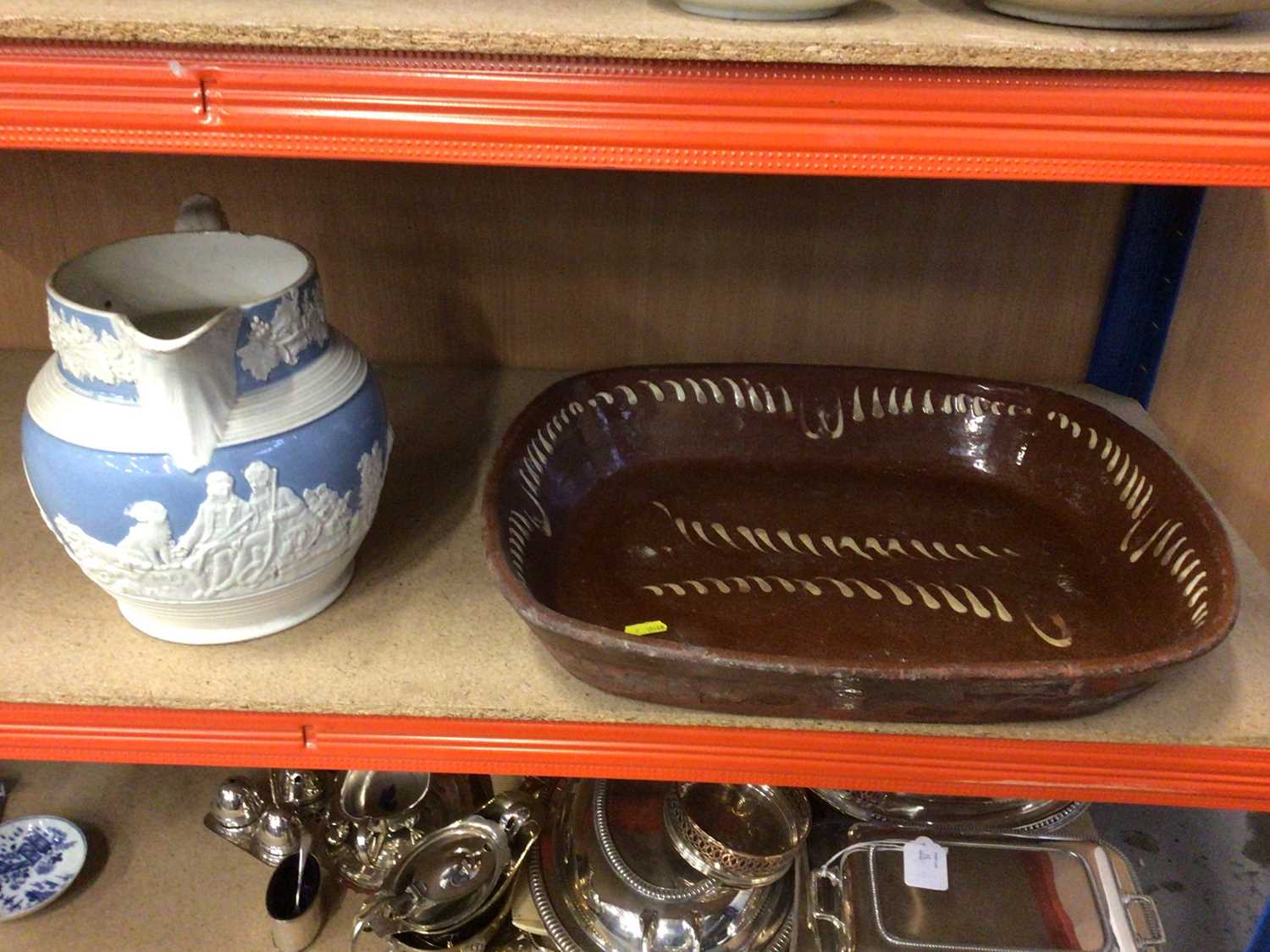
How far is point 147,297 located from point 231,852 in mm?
659

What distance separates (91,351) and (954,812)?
87cm

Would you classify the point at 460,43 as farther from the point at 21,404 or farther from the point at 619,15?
the point at 21,404

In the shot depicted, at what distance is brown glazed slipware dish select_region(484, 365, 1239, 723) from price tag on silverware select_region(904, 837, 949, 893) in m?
0.31

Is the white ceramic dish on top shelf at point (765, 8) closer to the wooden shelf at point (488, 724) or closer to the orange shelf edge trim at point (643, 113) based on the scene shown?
the orange shelf edge trim at point (643, 113)

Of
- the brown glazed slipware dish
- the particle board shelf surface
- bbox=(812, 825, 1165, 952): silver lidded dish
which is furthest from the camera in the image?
bbox=(812, 825, 1165, 952): silver lidded dish

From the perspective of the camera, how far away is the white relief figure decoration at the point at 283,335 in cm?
54

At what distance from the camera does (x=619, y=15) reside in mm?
492

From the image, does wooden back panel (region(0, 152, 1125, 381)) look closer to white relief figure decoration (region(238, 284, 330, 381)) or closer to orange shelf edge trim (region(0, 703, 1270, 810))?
white relief figure decoration (region(238, 284, 330, 381))

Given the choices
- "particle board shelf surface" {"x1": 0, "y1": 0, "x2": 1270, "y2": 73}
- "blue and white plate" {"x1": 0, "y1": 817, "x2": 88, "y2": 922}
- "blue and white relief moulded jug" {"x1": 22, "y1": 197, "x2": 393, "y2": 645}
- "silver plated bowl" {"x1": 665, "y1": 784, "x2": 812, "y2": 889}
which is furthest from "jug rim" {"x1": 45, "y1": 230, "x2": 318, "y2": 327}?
"blue and white plate" {"x1": 0, "y1": 817, "x2": 88, "y2": 922}

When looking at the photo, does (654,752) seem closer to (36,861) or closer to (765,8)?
(765,8)

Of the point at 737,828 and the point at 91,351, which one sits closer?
the point at 91,351

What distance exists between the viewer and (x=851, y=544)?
30.2 inches

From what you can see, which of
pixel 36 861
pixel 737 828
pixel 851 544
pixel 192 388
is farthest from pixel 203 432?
pixel 36 861

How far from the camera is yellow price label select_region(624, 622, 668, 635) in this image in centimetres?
66
